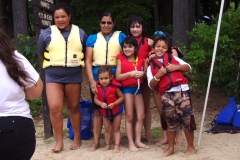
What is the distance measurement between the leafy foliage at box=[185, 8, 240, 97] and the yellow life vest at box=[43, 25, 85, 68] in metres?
2.24

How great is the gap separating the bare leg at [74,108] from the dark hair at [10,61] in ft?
7.99

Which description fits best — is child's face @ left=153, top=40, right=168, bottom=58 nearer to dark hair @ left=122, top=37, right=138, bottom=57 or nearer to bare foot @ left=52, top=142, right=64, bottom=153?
dark hair @ left=122, top=37, right=138, bottom=57

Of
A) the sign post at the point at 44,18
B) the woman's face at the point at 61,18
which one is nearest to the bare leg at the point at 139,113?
the woman's face at the point at 61,18

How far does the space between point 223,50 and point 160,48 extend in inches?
83.9

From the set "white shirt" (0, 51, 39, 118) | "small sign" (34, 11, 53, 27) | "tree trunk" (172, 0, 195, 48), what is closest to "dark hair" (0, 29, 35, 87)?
"white shirt" (0, 51, 39, 118)

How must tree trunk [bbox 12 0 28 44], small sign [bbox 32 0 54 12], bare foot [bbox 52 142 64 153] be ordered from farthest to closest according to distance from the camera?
tree trunk [bbox 12 0 28 44] < small sign [bbox 32 0 54 12] < bare foot [bbox 52 142 64 153]

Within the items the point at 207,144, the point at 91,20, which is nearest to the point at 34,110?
the point at 207,144

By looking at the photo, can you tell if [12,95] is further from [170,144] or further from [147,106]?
[147,106]

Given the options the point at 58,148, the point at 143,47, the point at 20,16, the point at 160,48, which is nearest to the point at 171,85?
the point at 160,48

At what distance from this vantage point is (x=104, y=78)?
4.59 m

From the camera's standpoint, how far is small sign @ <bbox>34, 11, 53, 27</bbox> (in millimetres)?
5191

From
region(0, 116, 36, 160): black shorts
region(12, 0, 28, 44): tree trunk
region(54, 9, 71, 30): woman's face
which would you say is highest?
region(12, 0, 28, 44): tree trunk

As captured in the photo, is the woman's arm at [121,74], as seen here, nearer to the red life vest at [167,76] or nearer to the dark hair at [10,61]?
the red life vest at [167,76]

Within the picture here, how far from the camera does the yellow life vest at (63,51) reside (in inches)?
180
